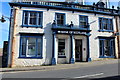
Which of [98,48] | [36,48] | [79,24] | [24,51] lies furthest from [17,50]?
[98,48]

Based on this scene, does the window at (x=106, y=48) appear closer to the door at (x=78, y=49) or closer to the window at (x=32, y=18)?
the door at (x=78, y=49)

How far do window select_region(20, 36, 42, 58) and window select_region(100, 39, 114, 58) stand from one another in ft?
28.8

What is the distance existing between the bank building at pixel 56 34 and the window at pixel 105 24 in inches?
1.6

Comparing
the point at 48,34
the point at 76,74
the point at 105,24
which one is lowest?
the point at 76,74

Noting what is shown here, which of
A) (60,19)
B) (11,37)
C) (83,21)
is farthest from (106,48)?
(11,37)

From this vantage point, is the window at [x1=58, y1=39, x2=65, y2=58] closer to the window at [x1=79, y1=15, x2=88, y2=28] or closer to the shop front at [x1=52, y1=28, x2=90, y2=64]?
the shop front at [x1=52, y1=28, x2=90, y2=64]

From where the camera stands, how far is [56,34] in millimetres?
15281

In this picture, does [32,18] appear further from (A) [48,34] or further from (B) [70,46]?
(B) [70,46]

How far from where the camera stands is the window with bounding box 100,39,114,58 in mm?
17141

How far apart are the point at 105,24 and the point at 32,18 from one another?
35.2 feet

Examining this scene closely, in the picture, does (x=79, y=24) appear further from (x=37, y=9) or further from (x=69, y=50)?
(x=37, y=9)

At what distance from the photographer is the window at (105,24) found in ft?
57.8

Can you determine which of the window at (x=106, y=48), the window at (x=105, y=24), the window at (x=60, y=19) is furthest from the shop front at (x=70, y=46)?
the window at (x=105, y=24)

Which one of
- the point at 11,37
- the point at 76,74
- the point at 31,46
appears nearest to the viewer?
the point at 76,74
